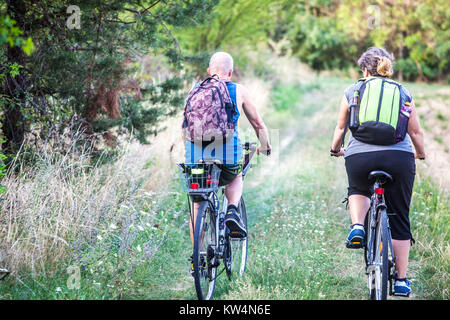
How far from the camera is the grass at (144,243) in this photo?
3.96 m

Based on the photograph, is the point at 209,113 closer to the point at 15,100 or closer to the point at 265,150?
the point at 265,150

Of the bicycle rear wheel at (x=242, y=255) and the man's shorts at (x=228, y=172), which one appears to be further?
the bicycle rear wheel at (x=242, y=255)

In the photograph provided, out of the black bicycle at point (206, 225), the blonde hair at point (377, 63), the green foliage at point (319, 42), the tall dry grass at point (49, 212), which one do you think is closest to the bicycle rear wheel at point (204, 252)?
the black bicycle at point (206, 225)

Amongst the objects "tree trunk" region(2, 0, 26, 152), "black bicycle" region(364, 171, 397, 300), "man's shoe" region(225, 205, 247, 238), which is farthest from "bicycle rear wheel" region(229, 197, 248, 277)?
"tree trunk" region(2, 0, 26, 152)

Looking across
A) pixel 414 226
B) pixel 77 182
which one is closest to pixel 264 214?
pixel 414 226

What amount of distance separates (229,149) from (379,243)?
1.33 m

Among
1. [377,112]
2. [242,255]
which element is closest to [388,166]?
[377,112]

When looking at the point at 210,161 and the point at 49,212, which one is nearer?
the point at 210,161

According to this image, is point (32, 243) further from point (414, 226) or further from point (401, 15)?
point (401, 15)

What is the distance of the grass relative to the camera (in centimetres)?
396

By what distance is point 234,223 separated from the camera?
411 cm

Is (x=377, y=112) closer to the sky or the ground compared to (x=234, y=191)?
closer to the sky

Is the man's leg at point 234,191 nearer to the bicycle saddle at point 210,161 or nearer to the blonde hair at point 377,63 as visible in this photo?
the bicycle saddle at point 210,161

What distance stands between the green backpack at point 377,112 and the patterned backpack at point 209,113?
95 centimetres
